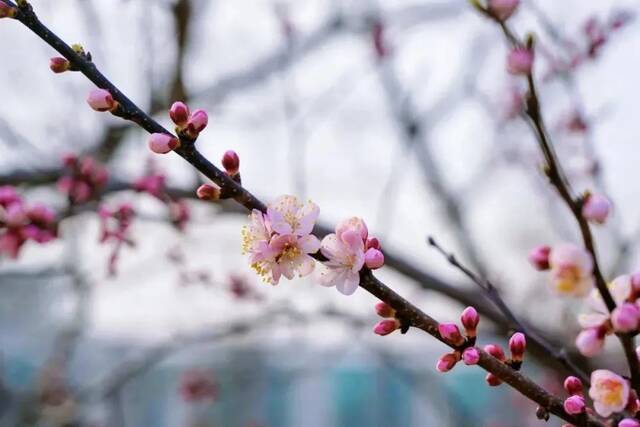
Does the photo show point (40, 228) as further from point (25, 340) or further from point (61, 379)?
point (25, 340)

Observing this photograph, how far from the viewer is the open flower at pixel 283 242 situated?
0.72m

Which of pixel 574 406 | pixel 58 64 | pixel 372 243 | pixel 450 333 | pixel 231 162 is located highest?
pixel 58 64

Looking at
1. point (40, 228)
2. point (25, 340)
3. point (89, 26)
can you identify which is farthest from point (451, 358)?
point (25, 340)

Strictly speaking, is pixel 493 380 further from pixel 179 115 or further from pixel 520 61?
pixel 179 115

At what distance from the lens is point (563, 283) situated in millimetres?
753

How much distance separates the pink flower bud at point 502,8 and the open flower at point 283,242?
0.28 metres

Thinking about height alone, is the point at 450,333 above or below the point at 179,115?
below

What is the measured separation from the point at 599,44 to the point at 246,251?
1505mm

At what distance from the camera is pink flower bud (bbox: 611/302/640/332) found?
622mm

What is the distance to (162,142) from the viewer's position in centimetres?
68

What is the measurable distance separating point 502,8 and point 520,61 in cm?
6

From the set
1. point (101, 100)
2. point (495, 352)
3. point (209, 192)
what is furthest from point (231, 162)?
point (495, 352)

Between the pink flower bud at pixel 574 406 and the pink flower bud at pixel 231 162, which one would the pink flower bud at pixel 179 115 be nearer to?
the pink flower bud at pixel 231 162

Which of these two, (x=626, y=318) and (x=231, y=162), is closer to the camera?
(x=626, y=318)
